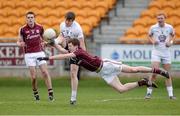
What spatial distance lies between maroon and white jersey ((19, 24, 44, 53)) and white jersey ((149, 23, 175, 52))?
3283 millimetres

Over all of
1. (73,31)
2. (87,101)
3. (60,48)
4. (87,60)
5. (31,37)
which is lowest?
(87,101)

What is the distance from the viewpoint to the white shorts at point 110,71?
54.5ft

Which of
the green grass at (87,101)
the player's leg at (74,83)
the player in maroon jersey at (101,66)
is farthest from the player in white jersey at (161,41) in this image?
the player's leg at (74,83)

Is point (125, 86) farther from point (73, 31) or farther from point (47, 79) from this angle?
point (47, 79)

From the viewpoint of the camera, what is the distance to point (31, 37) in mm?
18906

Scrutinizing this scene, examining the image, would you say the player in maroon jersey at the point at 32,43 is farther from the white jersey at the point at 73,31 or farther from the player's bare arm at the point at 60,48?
the player's bare arm at the point at 60,48

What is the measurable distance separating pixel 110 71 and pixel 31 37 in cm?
324

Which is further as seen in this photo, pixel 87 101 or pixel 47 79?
pixel 47 79

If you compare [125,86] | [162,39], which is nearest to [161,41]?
[162,39]

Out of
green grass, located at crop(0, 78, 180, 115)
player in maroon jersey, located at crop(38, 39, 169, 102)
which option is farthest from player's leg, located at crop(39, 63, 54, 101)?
player in maroon jersey, located at crop(38, 39, 169, 102)

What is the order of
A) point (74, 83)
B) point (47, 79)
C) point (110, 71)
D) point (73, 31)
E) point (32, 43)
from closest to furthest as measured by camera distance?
point (110, 71) → point (74, 83) → point (73, 31) → point (47, 79) → point (32, 43)

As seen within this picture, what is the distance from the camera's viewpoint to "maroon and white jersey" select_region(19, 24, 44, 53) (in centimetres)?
1886

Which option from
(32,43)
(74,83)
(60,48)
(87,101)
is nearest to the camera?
(74,83)

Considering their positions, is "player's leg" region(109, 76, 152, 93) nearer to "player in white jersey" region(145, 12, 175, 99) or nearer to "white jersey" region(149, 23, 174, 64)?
"player in white jersey" region(145, 12, 175, 99)
